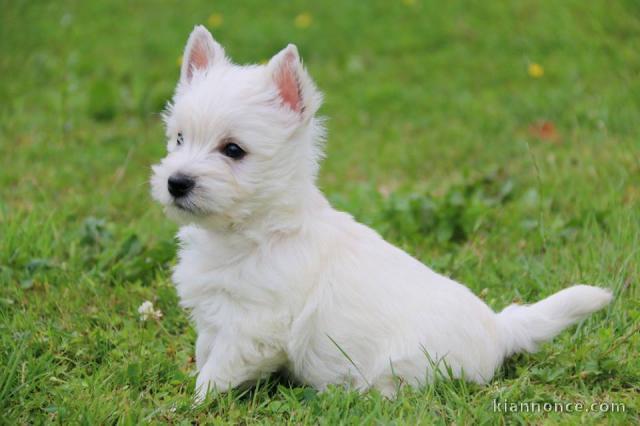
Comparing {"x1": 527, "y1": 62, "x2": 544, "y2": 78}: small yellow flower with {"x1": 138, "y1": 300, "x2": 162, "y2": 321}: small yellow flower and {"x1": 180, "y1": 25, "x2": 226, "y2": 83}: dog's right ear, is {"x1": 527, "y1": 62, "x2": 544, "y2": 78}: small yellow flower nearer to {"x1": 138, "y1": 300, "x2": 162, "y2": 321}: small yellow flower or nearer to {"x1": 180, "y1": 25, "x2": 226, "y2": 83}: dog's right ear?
{"x1": 180, "y1": 25, "x2": 226, "y2": 83}: dog's right ear

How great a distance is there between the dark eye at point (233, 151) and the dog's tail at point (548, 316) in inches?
55.5

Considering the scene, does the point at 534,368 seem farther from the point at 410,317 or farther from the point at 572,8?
the point at 572,8

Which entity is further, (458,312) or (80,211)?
(80,211)

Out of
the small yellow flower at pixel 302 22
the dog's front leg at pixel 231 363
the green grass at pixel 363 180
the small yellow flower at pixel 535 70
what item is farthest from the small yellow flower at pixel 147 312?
the small yellow flower at pixel 302 22

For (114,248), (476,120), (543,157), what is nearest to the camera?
(114,248)

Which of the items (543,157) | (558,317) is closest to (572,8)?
(543,157)

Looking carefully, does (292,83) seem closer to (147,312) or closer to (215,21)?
(147,312)

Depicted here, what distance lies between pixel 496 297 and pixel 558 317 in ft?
2.68

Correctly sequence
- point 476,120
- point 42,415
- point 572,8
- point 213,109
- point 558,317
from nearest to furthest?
point 42,415 → point 213,109 → point 558,317 → point 476,120 → point 572,8

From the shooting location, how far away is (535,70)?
8547 mm

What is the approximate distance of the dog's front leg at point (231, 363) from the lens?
3311 mm

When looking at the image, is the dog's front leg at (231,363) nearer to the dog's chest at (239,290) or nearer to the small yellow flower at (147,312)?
the dog's chest at (239,290)

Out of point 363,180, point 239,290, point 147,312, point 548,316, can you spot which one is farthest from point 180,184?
point 363,180

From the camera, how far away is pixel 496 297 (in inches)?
172
